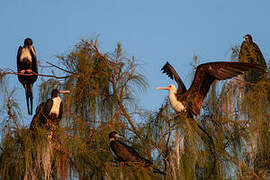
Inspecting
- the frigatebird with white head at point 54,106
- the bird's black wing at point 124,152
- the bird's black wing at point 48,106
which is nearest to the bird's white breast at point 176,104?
the bird's black wing at point 124,152

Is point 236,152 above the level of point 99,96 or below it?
below

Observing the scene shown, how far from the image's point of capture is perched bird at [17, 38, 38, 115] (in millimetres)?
4637

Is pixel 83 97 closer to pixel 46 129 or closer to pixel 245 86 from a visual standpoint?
pixel 46 129

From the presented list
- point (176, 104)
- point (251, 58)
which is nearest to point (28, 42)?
point (176, 104)

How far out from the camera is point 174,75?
15.0 feet

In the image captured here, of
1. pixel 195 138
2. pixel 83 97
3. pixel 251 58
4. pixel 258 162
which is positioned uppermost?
pixel 251 58

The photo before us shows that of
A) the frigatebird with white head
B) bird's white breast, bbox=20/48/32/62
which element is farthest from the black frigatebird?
bird's white breast, bbox=20/48/32/62

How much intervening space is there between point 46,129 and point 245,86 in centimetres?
156

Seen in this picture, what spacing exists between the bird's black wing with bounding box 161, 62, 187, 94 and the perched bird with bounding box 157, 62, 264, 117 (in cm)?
12

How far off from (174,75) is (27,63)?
1.42 m

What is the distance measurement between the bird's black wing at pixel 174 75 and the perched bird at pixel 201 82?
0.12 metres

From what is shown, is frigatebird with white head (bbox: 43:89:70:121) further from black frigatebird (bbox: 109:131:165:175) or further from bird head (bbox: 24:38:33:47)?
bird head (bbox: 24:38:33:47)

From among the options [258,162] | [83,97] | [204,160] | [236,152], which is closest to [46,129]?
[83,97]

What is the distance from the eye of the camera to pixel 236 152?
3.37m
